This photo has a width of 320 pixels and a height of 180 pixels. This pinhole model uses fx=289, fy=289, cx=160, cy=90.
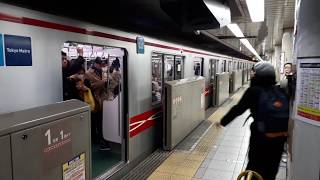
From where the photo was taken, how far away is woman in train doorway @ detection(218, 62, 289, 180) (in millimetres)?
2752

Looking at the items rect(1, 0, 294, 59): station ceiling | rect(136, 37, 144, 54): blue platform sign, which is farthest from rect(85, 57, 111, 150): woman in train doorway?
rect(1, 0, 294, 59): station ceiling

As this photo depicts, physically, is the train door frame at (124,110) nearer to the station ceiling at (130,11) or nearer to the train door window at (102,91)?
the train door window at (102,91)

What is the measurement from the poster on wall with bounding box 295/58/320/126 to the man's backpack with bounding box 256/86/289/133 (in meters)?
0.25

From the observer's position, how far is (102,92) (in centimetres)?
→ 510

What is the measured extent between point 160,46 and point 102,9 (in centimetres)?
208

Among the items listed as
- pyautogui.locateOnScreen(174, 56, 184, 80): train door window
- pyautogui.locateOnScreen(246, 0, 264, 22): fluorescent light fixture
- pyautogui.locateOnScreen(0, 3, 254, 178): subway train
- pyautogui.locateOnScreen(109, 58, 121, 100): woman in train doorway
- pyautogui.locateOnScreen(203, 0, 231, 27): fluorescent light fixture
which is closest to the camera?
pyautogui.locateOnScreen(0, 3, 254, 178): subway train

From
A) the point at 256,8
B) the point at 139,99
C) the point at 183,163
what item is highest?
the point at 256,8

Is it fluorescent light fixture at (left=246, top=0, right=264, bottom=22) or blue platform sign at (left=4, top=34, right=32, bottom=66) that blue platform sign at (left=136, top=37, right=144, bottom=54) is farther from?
blue platform sign at (left=4, top=34, right=32, bottom=66)

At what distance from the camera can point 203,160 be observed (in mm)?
4914

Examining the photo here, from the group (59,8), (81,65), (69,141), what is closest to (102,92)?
(81,65)

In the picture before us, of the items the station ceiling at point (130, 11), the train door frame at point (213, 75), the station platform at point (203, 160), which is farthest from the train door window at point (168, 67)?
the train door frame at point (213, 75)

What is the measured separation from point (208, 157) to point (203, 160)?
19 cm

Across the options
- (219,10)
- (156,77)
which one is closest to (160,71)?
(156,77)

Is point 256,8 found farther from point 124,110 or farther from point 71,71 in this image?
point 71,71
